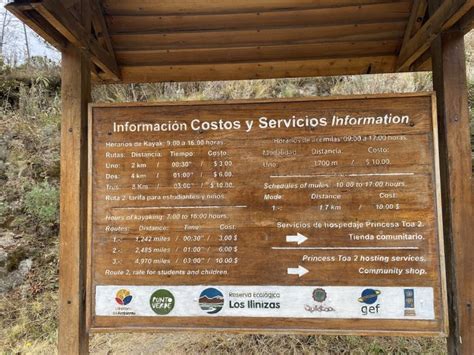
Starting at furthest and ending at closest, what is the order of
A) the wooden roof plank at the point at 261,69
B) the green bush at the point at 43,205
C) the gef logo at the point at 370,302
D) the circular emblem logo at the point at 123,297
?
1. the green bush at the point at 43,205
2. the wooden roof plank at the point at 261,69
3. the circular emblem logo at the point at 123,297
4. the gef logo at the point at 370,302

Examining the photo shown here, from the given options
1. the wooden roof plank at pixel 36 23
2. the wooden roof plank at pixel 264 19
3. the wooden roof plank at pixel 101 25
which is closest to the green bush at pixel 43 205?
the wooden roof plank at pixel 101 25

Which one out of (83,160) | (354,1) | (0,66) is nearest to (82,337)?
(83,160)

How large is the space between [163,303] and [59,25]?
1864 millimetres

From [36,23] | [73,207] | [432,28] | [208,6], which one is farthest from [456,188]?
[36,23]

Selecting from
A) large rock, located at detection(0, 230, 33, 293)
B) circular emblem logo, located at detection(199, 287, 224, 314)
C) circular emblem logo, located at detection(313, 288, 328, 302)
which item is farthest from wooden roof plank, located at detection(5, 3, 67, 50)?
large rock, located at detection(0, 230, 33, 293)

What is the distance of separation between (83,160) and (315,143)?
1594 millimetres

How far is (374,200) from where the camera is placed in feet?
7.25

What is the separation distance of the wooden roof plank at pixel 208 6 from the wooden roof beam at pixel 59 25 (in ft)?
1.15

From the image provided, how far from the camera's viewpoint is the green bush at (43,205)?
4922 millimetres

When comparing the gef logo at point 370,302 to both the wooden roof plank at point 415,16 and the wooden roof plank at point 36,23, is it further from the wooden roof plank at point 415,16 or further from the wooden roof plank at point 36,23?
the wooden roof plank at point 36,23

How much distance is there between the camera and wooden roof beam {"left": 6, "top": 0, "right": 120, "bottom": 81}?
194cm

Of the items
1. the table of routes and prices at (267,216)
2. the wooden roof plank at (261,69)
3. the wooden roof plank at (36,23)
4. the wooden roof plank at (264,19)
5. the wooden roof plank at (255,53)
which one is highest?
the wooden roof plank at (264,19)

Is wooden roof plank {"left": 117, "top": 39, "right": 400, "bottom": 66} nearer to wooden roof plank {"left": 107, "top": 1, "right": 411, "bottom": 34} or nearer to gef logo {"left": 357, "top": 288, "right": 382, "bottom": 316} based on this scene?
wooden roof plank {"left": 107, "top": 1, "right": 411, "bottom": 34}

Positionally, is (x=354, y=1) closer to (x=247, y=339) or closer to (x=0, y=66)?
(x=247, y=339)
